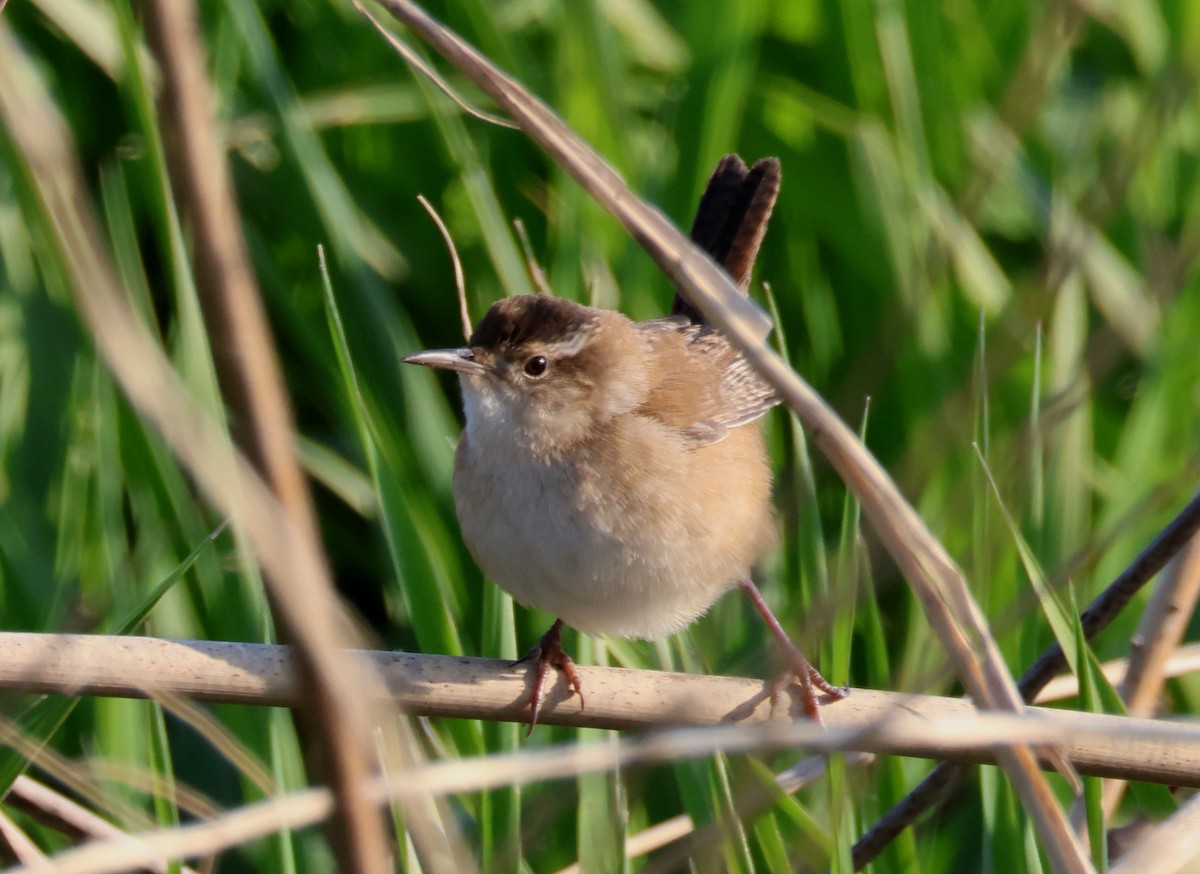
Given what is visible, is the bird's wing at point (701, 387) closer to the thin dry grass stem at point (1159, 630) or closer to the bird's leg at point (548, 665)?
the bird's leg at point (548, 665)

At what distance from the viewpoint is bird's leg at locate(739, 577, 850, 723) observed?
2.02 metres

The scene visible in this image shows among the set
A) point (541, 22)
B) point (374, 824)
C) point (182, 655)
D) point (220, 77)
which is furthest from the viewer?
point (541, 22)

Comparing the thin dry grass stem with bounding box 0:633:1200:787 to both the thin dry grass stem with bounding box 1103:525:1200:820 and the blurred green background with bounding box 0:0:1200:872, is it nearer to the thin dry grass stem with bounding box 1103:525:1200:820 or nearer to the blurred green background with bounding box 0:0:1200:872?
the blurred green background with bounding box 0:0:1200:872

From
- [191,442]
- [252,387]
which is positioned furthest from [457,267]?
[252,387]

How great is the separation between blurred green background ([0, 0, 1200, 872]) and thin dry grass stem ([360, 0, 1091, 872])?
63cm

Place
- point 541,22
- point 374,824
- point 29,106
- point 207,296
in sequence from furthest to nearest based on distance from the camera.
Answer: point 541,22
point 29,106
point 374,824
point 207,296

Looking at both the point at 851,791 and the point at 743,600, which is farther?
the point at 743,600

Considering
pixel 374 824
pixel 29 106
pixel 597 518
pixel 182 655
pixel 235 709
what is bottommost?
pixel 235 709

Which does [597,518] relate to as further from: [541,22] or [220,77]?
[541,22]

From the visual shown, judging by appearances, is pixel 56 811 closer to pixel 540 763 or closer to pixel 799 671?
pixel 799 671

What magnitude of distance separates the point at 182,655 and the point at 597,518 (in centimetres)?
90

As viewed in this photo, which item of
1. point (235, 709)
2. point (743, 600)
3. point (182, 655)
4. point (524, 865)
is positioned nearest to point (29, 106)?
point (182, 655)

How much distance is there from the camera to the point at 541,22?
361 cm

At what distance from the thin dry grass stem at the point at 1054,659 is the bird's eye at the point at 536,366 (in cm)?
109
